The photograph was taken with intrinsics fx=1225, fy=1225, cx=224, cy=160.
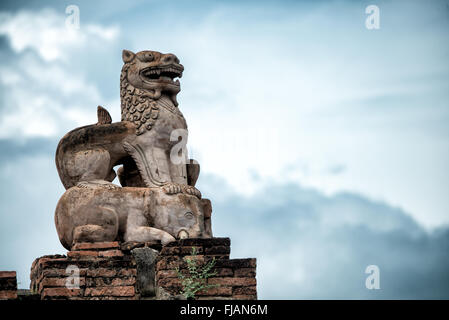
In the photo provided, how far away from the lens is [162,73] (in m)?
18.9

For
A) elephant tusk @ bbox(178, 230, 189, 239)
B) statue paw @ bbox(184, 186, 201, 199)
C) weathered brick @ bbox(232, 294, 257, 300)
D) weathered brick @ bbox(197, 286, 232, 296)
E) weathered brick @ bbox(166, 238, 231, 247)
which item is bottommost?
weathered brick @ bbox(232, 294, 257, 300)

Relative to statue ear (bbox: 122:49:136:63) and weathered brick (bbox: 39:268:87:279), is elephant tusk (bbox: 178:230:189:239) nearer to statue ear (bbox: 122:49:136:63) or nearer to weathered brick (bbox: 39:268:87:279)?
weathered brick (bbox: 39:268:87:279)

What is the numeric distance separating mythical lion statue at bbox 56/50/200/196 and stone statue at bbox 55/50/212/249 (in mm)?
15

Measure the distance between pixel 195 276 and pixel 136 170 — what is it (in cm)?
298

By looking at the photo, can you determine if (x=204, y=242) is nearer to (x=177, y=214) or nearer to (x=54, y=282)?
(x=177, y=214)

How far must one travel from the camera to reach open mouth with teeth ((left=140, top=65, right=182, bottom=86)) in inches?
743

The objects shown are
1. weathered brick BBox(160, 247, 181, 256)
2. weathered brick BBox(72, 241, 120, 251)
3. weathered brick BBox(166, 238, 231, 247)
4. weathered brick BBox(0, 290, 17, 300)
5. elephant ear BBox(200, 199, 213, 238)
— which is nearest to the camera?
weathered brick BBox(0, 290, 17, 300)

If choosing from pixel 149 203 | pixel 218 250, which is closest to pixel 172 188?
pixel 149 203

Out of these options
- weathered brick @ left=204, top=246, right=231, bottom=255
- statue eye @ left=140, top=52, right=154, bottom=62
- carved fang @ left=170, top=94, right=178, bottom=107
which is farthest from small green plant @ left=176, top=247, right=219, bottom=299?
statue eye @ left=140, top=52, right=154, bottom=62

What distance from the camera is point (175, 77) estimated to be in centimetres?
1906

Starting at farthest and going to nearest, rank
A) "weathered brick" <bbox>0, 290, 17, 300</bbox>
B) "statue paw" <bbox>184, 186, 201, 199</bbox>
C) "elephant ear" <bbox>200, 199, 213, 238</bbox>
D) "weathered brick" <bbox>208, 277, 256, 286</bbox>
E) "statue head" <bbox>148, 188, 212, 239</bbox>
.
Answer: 1. "elephant ear" <bbox>200, 199, 213, 238</bbox>
2. "statue paw" <bbox>184, 186, 201, 199</bbox>
3. "statue head" <bbox>148, 188, 212, 239</bbox>
4. "weathered brick" <bbox>208, 277, 256, 286</bbox>
5. "weathered brick" <bbox>0, 290, 17, 300</bbox>

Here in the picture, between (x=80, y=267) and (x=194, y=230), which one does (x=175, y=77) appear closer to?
(x=194, y=230)
